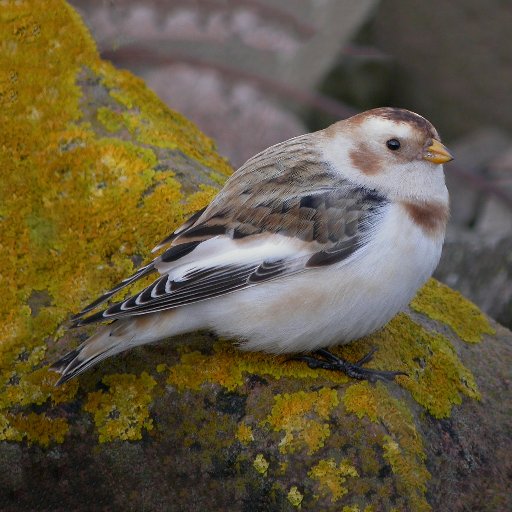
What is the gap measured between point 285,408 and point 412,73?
7.92 metres

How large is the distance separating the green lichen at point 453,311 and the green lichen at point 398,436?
843 millimetres

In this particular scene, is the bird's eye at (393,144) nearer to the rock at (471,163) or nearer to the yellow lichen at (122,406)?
the yellow lichen at (122,406)

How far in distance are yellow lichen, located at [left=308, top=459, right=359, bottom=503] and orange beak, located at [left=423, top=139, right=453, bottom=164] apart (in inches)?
49.1

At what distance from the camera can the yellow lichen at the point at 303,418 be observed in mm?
3352

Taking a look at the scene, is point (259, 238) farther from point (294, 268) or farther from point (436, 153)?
point (436, 153)

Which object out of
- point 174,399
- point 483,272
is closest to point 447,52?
point 483,272

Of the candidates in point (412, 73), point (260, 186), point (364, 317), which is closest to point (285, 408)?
point (364, 317)

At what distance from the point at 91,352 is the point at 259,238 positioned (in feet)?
2.48

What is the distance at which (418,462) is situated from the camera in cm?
339

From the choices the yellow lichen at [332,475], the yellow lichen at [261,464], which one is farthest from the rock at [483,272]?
the yellow lichen at [261,464]

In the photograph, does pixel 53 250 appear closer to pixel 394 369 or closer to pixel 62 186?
pixel 62 186

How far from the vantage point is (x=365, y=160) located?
12.2ft

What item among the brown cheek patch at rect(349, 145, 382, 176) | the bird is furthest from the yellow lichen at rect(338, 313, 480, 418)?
the brown cheek patch at rect(349, 145, 382, 176)

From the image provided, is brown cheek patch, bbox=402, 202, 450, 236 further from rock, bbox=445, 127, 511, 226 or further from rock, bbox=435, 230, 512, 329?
rock, bbox=445, 127, 511, 226
